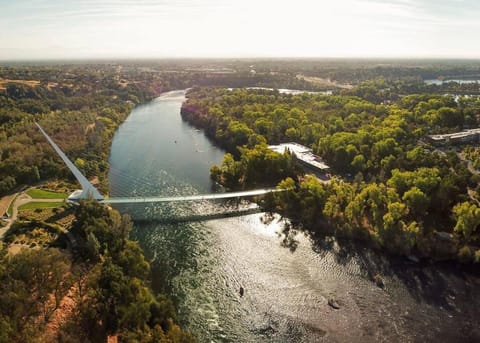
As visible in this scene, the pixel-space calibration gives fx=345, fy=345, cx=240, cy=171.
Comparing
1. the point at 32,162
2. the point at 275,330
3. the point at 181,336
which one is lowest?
the point at 275,330

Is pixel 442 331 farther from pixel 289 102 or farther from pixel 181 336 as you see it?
pixel 289 102

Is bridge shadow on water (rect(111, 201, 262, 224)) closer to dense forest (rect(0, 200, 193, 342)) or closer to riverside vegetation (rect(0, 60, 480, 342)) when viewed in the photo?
riverside vegetation (rect(0, 60, 480, 342))

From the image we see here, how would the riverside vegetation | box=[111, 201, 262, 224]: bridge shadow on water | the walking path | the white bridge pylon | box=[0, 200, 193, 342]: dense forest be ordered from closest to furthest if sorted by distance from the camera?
box=[0, 200, 193, 342]: dense forest, the riverside vegetation, the walking path, the white bridge pylon, box=[111, 201, 262, 224]: bridge shadow on water

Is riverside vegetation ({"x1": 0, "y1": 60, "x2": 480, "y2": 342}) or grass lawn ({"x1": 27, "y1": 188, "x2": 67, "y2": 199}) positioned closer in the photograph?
riverside vegetation ({"x1": 0, "y1": 60, "x2": 480, "y2": 342})

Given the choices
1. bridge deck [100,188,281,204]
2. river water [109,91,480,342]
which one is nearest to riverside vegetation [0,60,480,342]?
bridge deck [100,188,281,204]

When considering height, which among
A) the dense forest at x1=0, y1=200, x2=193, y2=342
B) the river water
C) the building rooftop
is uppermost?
→ the building rooftop

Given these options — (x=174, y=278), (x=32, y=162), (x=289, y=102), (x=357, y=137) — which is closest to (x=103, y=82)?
(x=289, y=102)
